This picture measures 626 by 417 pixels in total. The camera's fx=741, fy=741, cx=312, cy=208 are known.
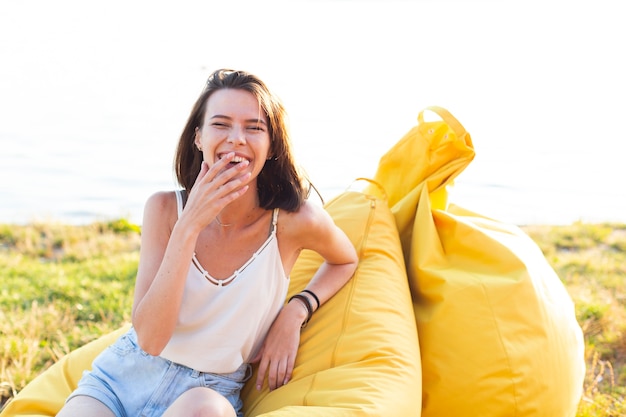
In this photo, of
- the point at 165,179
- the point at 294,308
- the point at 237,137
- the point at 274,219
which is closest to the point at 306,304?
the point at 294,308

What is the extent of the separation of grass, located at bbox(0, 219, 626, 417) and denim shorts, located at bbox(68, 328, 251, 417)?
1.10 m

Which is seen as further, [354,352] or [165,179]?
[165,179]

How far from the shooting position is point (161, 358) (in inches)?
88.2

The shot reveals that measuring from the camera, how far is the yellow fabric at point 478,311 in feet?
7.91

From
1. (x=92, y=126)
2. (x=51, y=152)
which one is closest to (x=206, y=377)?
(x=51, y=152)

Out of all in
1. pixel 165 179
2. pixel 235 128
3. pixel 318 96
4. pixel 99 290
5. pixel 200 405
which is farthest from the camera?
pixel 318 96

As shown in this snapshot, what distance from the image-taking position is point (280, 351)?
2.36 meters

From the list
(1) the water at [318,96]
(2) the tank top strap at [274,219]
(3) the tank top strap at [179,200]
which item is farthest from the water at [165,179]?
(2) the tank top strap at [274,219]

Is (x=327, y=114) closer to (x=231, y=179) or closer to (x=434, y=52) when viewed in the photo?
(x=434, y=52)

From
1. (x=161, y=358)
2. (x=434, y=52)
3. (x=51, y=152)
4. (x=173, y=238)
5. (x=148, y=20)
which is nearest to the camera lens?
(x=173, y=238)

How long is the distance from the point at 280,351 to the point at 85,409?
61 cm

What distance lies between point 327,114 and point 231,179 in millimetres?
9333

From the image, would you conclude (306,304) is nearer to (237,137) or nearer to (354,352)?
(354,352)

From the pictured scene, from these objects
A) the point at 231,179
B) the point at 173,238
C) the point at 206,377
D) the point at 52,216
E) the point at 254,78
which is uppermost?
the point at 254,78
